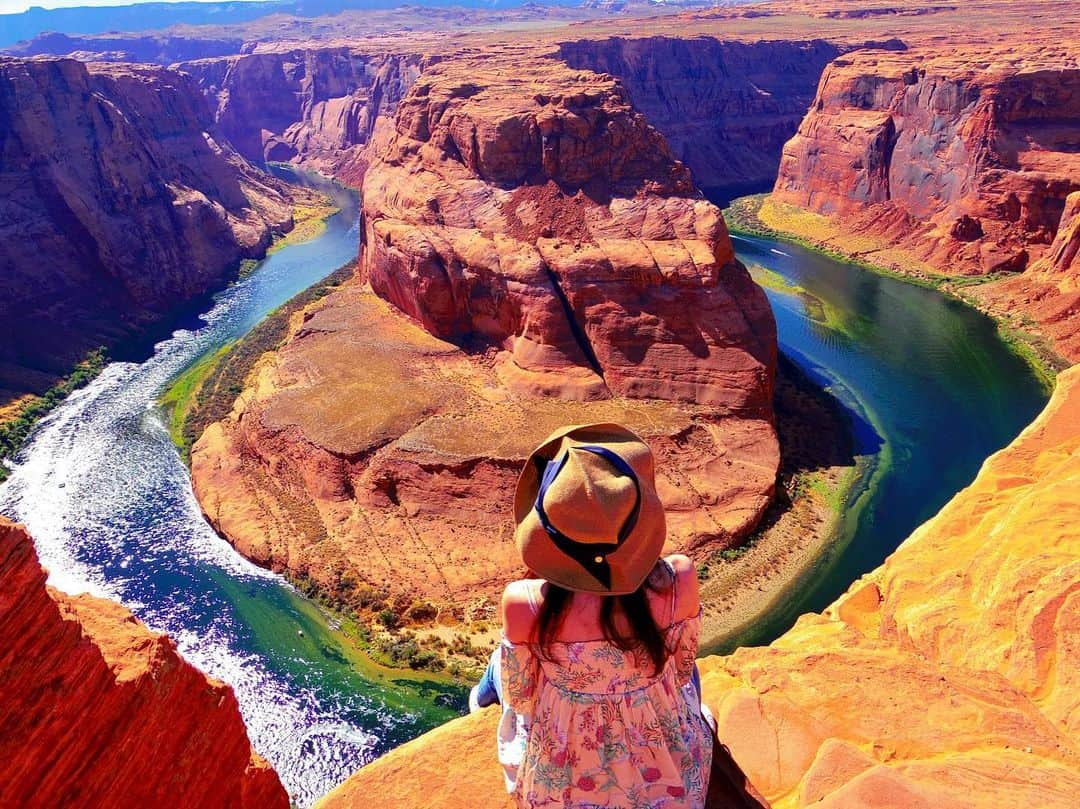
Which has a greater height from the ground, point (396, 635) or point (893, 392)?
point (396, 635)

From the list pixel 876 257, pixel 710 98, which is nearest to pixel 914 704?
pixel 876 257

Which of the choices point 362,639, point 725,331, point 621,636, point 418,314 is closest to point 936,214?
point 725,331

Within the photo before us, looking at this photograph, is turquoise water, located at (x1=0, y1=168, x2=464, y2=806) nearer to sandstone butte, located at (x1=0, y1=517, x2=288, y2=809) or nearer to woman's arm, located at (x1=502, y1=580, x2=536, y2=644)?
sandstone butte, located at (x1=0, y1=517, x2=288, y2=809)

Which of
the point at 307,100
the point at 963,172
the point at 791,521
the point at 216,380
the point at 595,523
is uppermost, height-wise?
the point at 595,523

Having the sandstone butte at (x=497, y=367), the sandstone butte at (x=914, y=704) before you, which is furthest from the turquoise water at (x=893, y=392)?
the sandstone butte at (x=914, y=704)

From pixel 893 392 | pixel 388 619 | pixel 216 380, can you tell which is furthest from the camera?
pixel 216 380

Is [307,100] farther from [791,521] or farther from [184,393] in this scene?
[791,521]

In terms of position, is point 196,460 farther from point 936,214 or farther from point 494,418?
point 936,214
